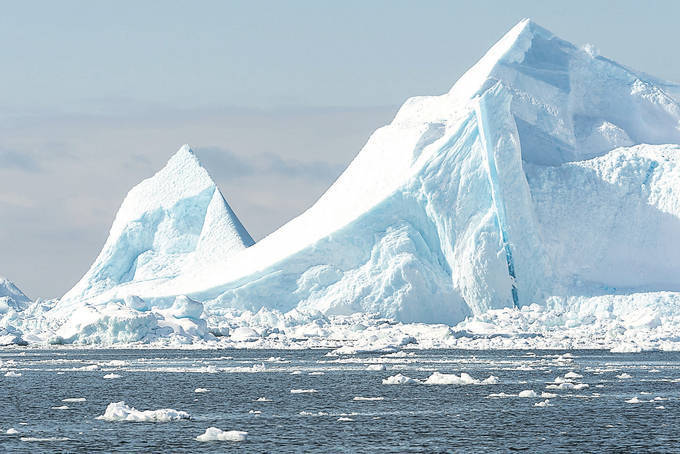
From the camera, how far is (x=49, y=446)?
21.9 m

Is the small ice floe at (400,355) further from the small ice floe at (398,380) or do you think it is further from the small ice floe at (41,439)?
the small ice floe at (41,439)

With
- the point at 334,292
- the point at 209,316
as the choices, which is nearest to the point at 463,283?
the point at 334,292

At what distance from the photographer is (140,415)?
25.5m

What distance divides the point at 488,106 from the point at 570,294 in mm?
11477

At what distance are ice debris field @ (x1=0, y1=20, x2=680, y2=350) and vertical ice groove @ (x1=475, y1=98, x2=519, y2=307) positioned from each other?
0.27ft

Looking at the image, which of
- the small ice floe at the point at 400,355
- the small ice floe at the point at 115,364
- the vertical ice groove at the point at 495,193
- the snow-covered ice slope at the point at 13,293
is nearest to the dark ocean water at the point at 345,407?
the small ice floe at the point at 115,364

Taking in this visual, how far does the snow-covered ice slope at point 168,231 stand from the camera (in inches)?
2963

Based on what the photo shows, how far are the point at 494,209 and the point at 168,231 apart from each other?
26.7 meters

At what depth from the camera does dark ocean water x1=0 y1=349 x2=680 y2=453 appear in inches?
886

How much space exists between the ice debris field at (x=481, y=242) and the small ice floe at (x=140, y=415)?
1086 inches

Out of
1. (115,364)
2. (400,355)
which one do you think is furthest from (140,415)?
(400,355)

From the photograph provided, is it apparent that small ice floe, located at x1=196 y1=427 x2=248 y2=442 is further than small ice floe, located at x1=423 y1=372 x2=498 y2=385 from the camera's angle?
No

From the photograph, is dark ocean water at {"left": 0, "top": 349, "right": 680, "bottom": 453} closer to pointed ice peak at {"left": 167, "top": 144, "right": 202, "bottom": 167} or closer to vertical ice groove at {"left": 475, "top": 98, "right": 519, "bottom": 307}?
vertical ice groove at {"left": 475, "top": 98, "right": 519, "bottom": 307}

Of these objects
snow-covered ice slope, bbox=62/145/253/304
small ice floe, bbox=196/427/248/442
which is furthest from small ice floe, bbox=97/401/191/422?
snow-covered ice slope, bbox=62/145/253/304
